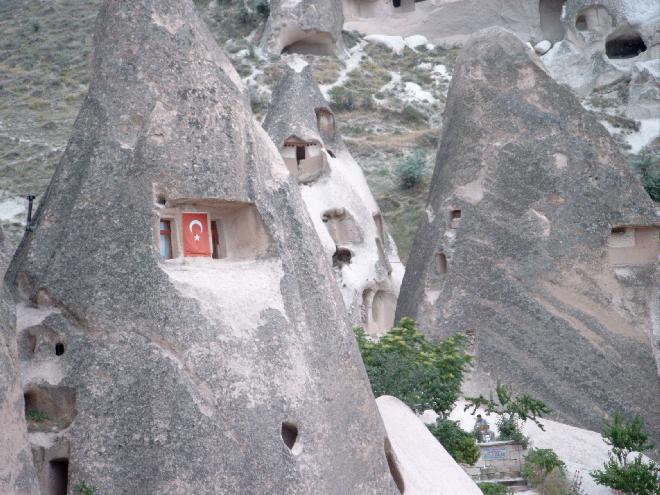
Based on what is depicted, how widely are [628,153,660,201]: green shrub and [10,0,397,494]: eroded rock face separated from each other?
1742cm

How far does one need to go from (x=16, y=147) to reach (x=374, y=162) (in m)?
9.50

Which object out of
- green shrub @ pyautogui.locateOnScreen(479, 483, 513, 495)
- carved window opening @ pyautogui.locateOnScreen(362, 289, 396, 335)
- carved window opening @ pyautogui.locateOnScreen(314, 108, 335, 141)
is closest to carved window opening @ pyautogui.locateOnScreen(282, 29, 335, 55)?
carved window opening @ pyautogui.locateOnScreen(314, 108, 335, 141)

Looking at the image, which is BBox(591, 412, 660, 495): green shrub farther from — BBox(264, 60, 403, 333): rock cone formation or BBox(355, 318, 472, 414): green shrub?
BBox(264, 60, 403, 333): rock cone formation

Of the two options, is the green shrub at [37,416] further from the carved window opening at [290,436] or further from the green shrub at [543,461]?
the green shrub at [543,461]

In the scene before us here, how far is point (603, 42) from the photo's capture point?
3259 cm

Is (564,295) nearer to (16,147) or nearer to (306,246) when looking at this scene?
(306,246)

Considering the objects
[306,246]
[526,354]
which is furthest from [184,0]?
[526,354]

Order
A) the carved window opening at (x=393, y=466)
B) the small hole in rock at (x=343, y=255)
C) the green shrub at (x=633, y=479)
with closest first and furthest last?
the carved window opening at (x=393, y=466), the green shrub at (x=633, y=479), the small hole in rock at (x=343, y=255)

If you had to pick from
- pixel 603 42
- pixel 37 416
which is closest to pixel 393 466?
pixel 37 416

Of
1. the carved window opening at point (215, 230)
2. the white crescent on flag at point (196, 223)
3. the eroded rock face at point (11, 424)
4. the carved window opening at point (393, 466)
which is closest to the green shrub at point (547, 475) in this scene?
the carved window opening at point (393, 466)

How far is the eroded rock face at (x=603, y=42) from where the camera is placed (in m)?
32.1

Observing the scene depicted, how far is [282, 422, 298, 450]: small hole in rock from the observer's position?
25.9 feet

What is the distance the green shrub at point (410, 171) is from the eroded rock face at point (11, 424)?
64.9ft

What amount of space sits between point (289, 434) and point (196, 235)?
1.94 m
